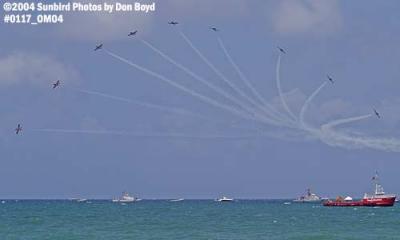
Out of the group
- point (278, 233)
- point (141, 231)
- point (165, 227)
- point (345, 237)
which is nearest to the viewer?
point (345, 237)

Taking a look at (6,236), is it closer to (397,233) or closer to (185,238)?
(185,238)

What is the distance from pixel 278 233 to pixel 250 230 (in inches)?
332

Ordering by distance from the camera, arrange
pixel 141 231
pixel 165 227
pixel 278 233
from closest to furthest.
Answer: pixel 278 233, pixel 141 231, pixel 165 227

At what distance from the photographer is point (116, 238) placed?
105875mm

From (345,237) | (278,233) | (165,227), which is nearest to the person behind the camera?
(345,237)

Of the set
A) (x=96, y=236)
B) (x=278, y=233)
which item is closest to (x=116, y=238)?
(x=96, y=236)

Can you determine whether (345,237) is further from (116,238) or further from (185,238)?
(116,238)

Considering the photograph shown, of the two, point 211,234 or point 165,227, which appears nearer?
point 211,234

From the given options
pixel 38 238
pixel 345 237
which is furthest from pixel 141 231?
pixel 345 237

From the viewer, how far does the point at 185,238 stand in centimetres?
10475

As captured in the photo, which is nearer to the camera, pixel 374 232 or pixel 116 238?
pixel 116 238

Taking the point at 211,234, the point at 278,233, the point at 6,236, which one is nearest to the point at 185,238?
the point at 211,234

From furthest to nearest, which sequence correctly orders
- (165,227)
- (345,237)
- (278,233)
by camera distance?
(165,227) < (278,233) < (345,237)

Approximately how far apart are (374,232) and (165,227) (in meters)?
33.3
